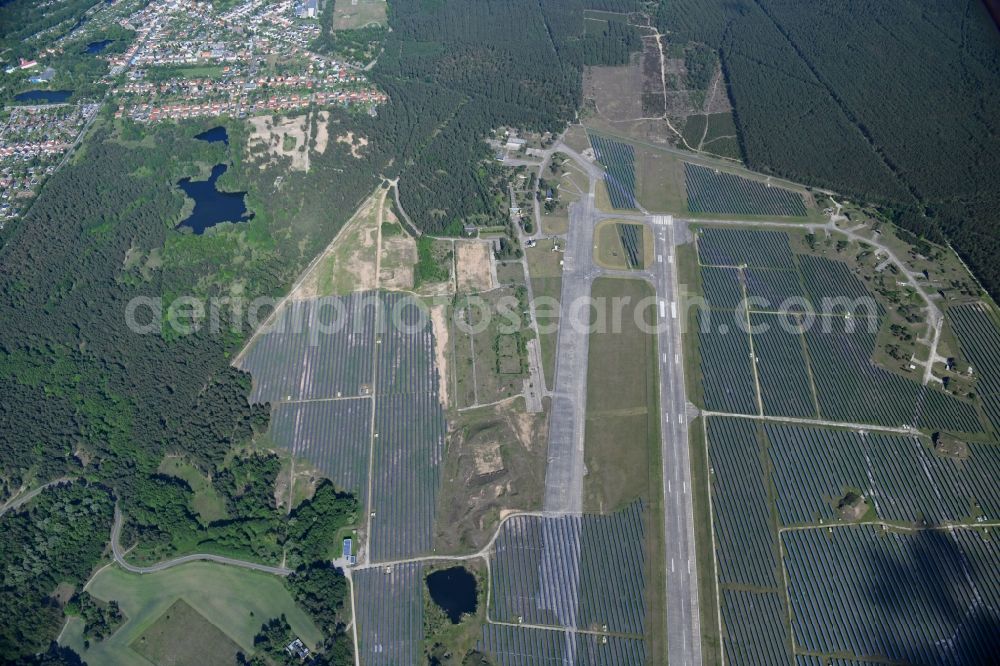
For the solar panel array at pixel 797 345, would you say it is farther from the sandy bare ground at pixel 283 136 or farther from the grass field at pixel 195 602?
the sandy bare ground at pixel 283 136

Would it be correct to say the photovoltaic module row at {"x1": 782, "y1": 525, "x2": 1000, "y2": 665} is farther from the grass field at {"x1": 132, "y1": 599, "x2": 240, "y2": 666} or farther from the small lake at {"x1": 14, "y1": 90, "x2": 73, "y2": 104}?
the small lake at {"x1": 14, "y1": 90, "x2": 73, "y2": 104}

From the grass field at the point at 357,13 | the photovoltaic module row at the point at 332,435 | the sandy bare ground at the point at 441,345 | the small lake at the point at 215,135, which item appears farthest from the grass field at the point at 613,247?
the grass field at the point at 357,13

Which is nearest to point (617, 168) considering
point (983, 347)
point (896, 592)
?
point (983, 347)

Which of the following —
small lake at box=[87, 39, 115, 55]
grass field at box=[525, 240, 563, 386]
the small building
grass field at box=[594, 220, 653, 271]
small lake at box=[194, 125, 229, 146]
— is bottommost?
the small building

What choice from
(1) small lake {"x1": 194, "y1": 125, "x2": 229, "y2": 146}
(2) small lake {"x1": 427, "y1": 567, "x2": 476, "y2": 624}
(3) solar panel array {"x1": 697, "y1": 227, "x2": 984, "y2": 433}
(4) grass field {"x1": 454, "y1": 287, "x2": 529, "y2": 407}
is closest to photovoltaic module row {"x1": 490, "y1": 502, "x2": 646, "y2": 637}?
(2) small lake {"x1": 427, "y1": 567, "x2": 476, "y2": 624}

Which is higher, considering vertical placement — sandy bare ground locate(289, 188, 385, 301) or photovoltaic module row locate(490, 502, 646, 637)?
sandy bare ground locate(289, 188, 385, 301)

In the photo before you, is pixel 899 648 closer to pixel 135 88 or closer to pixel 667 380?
pixel 667 380
